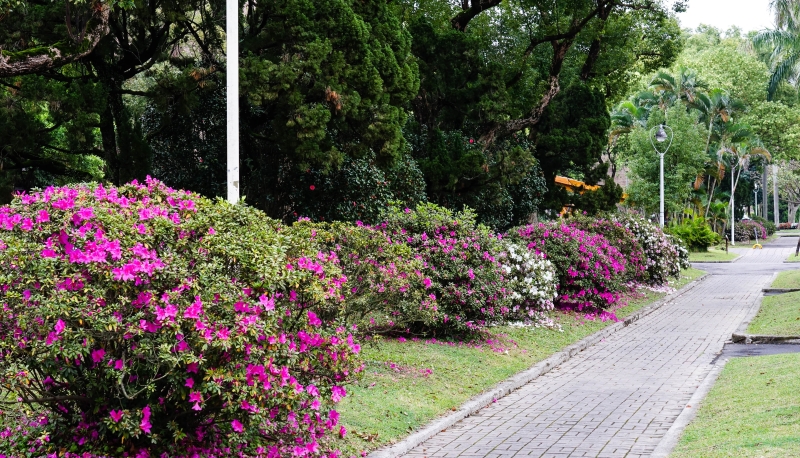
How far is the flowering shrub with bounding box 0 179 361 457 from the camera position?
5332 millimetres

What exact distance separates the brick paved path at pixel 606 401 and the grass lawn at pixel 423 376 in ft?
1.19

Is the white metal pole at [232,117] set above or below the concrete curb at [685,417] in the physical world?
above

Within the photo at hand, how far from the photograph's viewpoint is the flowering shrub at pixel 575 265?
18.0 m

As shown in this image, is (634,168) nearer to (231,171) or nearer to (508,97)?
(508,97)

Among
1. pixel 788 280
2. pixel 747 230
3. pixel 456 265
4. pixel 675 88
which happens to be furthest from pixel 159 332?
pixel 747 230

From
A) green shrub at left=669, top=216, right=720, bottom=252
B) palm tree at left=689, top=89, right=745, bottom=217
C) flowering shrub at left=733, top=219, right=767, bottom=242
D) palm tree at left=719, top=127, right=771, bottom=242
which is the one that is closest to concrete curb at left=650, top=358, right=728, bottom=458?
green shrub at left=669, top=216, right=720, bottom=252

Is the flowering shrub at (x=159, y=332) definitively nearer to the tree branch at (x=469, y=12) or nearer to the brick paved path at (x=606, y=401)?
the brick paved path at (x=606, y=401)

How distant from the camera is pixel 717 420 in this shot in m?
8.14

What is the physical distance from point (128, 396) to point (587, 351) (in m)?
10.0

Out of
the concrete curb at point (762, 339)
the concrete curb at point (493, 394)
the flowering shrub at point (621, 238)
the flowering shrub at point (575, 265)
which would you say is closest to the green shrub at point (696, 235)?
the flowering shrub at point (621, 238)

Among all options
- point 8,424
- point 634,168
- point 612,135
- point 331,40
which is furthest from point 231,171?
point 612,135

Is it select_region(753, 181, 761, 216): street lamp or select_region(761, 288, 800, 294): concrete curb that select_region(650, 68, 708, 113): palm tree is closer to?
select_region(761, 288, 800, 294): concrete curb

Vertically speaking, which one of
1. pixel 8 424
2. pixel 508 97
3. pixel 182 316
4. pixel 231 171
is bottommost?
pixel 8 424

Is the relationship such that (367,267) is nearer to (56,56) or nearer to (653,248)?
(56,56)
